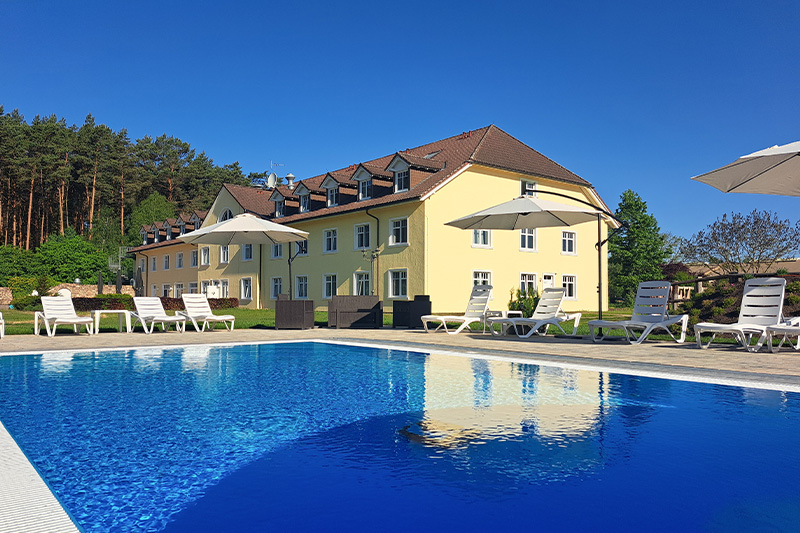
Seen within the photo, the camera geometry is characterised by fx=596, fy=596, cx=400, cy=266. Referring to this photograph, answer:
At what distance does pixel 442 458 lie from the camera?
13.6 ft

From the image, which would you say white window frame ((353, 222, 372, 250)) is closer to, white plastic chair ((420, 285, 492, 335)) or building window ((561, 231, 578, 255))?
building window ((561, 231, 578, 255))

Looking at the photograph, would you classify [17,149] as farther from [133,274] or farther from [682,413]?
[682,413]

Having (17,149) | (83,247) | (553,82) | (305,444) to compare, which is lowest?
(305,444)

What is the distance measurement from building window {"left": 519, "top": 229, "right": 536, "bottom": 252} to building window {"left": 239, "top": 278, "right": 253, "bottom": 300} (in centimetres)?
1723

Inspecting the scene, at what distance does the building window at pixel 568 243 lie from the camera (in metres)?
32.9

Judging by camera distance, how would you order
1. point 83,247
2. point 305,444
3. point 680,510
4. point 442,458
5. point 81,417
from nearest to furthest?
1. point 680,510
2. point 442,458
3. point 305,444
4. point 81,417
5. point 83,247

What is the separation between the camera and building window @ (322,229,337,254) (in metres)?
32.2

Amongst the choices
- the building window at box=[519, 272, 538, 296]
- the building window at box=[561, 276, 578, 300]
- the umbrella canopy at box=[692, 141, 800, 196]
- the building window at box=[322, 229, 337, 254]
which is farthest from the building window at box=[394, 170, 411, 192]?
the umbrella canopy at box=[692, 141, 800, 196]

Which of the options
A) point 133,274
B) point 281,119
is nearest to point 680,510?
point 281,119

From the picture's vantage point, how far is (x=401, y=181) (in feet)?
95.9

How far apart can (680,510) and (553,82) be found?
2564 centimetres

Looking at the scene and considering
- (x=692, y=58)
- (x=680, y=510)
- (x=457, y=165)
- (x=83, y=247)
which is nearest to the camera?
(x=680, y=510)

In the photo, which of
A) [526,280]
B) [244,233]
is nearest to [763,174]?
[244,233]

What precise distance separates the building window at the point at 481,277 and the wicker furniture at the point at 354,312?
10.2 m
